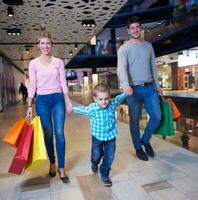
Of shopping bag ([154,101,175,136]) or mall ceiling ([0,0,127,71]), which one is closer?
shopping bag ([154,101,175,136])

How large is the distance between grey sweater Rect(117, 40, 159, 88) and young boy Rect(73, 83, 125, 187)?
0.60 m

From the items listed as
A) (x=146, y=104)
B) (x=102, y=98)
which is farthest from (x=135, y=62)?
(x=102, y=98)

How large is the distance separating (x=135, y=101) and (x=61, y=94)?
0.92 metres

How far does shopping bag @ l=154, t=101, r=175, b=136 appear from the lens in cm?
318

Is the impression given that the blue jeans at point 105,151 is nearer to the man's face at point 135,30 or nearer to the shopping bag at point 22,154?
the shopping bag at point 22,154

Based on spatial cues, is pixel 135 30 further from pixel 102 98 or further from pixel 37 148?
pixel 37 148

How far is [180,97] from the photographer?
49.0 ft

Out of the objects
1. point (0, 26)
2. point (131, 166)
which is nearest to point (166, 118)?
point (131, 166)

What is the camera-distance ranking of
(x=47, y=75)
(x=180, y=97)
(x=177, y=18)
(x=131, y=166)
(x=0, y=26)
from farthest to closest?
(x=177, y=18) → (x=180, y=97) → (x=0, y=26) → (x=131, y=166) → (x=47, y=75)

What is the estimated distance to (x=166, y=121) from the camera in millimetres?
3199

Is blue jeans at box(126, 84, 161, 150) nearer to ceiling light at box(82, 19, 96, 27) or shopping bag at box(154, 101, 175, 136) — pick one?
shopping bag at box(154, 101, 175, 136)

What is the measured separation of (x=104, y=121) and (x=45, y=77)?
0.68 m

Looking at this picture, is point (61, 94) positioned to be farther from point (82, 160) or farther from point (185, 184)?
point (185, 184)

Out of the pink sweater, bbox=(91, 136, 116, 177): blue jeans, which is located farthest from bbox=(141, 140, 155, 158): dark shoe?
the pink sweater
